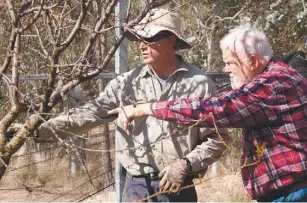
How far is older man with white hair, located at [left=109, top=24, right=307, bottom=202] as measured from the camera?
3180 millimetres

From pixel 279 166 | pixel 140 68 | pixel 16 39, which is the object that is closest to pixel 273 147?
pixel 279 166

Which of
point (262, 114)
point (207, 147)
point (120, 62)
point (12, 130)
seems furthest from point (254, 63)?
point (120, 62)

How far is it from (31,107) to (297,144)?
1.25 metres

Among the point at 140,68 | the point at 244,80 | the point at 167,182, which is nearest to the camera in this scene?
the point at 244,80

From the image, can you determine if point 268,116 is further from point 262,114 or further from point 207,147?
point 207,147

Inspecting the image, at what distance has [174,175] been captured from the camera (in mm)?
3627

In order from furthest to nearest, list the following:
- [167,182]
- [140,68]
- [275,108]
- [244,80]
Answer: [140,68], [167,182], [244,80], [275,108]

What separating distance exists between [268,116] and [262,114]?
3 cm

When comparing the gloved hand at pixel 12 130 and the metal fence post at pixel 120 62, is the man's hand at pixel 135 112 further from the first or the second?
the metal fence post at pixel 120 62

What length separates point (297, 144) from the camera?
325 cm

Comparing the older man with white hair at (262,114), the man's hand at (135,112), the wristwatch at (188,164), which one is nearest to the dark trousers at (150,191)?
the wristwatch at (188,164)

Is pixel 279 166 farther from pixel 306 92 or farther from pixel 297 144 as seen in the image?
pixel 306 92

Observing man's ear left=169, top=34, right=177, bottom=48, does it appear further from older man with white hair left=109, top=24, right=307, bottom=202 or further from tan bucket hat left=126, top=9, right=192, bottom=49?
older man with white hair left=109, top=24, right=307, bottom=202

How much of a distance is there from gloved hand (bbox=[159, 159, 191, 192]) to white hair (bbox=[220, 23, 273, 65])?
67 cm
